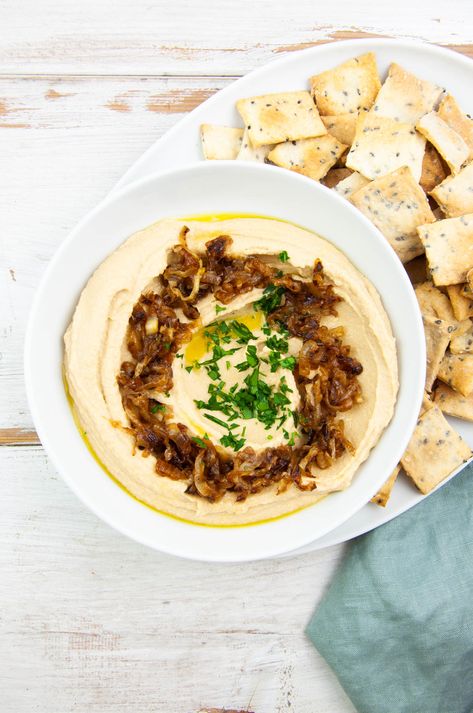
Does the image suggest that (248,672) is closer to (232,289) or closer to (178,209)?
(232,289)

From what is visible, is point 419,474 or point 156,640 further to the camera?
point 156,640

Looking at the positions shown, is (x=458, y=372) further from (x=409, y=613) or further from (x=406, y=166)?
(x=409, y=613)

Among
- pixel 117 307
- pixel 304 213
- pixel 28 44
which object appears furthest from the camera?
pixel 28 44

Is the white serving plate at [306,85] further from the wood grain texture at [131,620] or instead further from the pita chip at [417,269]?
the pita chip at [417,269]

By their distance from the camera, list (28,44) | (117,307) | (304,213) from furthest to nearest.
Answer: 1. (28,44)
2. (304,213)
3. (117,307)

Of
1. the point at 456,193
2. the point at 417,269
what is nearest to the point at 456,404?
the point at 417,269

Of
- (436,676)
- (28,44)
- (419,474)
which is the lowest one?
(436,676)

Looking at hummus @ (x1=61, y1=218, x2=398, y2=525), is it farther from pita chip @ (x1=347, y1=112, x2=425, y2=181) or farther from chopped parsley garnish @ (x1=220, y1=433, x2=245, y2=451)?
pita chip @ (x1=347, y1=112, x2=425, y2=181)

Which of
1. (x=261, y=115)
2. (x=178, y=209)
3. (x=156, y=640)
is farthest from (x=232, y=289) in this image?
(x=156, y=640)
